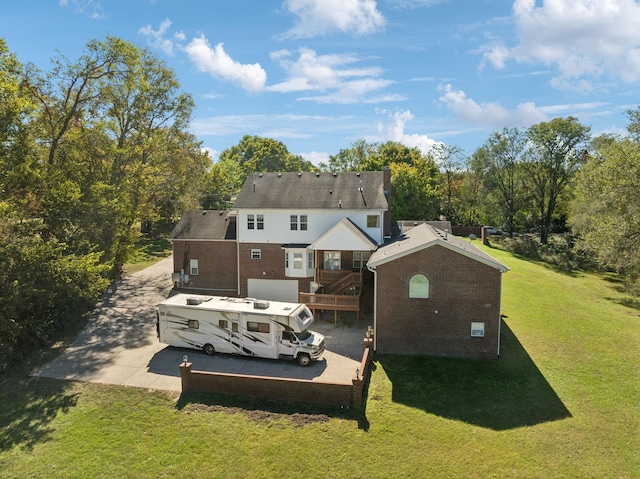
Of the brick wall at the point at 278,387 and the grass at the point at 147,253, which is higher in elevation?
the grass at the point at 147,253

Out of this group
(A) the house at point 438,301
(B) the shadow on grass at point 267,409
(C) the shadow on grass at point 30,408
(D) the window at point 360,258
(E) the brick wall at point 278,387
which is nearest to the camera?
(C) the shadow on grass at point 30,408

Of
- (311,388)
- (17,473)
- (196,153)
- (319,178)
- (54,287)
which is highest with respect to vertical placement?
(196,153)

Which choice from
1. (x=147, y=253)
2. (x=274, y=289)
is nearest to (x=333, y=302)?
(x=274, y=289)

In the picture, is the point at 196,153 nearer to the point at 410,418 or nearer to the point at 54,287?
the point at 54,287

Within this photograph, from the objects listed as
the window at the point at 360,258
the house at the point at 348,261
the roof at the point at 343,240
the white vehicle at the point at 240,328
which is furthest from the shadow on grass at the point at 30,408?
the window at the point at 360,258

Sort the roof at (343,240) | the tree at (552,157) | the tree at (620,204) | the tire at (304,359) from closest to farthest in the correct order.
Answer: the tire at (304,359) → the roof at (343,240) → the tree at (620,204) → the tree at (552,157)

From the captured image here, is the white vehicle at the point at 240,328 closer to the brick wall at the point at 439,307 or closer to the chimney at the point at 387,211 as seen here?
the brick wall at the point at 439,307

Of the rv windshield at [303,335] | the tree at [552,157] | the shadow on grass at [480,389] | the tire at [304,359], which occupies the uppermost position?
the tree at [552,157]

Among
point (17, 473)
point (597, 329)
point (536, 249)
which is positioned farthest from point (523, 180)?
point (17, 473)
